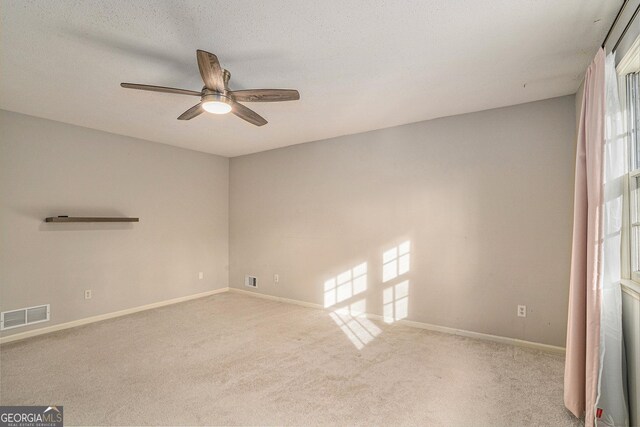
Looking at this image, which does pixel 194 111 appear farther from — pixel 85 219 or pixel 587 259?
pixel 587 259

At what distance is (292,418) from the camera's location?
2127 mm

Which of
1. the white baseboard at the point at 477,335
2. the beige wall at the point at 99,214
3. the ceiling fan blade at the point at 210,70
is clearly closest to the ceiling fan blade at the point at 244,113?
the ceiling fan blade at the point at 210,70

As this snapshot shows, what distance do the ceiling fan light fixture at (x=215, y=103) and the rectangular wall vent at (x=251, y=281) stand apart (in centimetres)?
368

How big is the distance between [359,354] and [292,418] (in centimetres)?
117

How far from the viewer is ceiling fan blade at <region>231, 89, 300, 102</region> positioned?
2.36 meters

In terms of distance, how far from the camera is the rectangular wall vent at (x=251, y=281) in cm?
561

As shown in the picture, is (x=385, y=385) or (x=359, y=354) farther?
(x=359, y=354)

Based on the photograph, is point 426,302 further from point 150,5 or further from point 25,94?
point 25,94

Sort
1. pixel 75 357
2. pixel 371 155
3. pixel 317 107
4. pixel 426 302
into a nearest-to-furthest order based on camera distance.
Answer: pixel 75 357 → pixel 317 107 → pixel 426 302 → pixel 371 155

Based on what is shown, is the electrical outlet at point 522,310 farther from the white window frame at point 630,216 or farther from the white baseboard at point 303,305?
the white window frame at point 630,216

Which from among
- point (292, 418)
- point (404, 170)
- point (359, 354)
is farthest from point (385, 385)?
point (404, 170)

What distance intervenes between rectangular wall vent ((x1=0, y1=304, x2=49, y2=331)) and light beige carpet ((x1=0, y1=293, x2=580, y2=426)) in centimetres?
24

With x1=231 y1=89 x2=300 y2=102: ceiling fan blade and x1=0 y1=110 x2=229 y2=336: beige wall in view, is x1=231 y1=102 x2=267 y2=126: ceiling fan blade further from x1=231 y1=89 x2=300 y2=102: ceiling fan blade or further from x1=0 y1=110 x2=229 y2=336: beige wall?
x1=0 y1=110 x2=229 y2=336: beige wall

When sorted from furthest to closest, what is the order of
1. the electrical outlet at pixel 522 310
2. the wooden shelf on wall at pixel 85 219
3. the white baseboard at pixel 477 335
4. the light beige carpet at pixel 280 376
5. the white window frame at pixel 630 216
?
the wooden shelf on wall at pixel 85 219, the electrical outlet at pixel 522 310, the white baseboard at pixel 477 335, the light beige carpet at pixel 280 376, the white window frame at pixel 630 216
